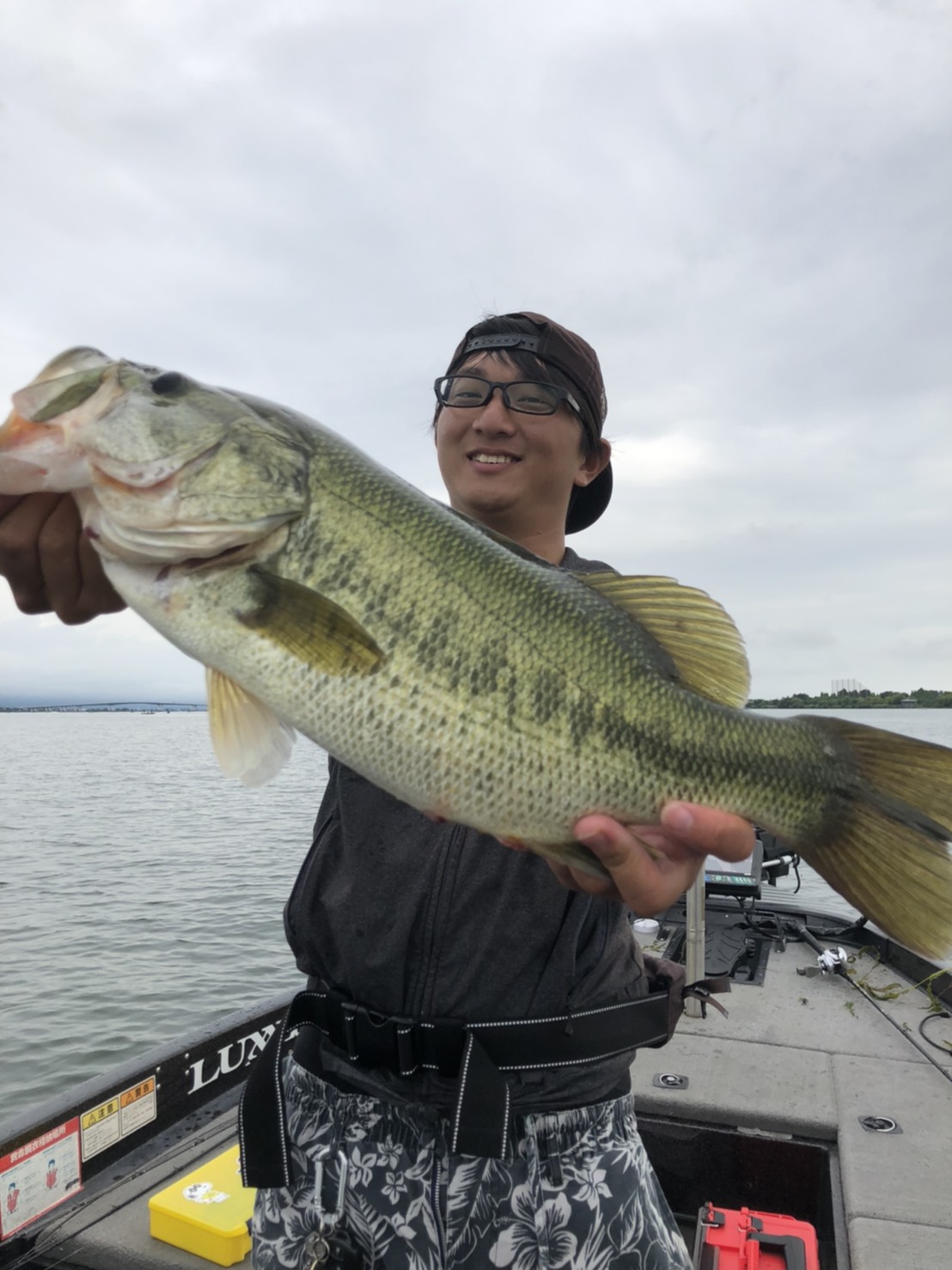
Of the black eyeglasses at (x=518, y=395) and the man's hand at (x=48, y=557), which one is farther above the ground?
the black eyeglasses at (x=518, y=395)

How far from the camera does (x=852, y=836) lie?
6.88ft

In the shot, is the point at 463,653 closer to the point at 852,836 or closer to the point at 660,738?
the point at 660,738

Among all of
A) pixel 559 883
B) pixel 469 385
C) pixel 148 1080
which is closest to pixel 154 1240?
pixel 148 1080

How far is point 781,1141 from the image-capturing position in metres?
4.38

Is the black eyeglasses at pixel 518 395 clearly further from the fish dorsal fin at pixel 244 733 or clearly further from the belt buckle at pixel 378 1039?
the belt buckle at pixel 378 1039

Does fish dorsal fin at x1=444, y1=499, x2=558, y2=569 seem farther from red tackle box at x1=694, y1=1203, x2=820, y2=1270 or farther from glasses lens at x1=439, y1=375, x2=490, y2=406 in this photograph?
red tackle box at x1=694, y1=1203, x2=820, y2=1270

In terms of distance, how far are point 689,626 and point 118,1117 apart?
3.87 metres

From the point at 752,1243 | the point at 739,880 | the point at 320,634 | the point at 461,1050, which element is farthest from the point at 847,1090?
the point at 320,634

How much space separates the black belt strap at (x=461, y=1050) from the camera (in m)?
2.05

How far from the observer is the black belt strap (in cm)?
205

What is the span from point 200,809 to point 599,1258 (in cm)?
2492

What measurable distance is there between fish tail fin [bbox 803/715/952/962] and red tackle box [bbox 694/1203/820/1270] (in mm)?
2267

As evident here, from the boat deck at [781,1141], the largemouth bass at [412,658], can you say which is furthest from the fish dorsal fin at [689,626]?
the boat deck at [781,1141]

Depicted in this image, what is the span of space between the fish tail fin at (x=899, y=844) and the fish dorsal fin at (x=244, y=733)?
131 cm
